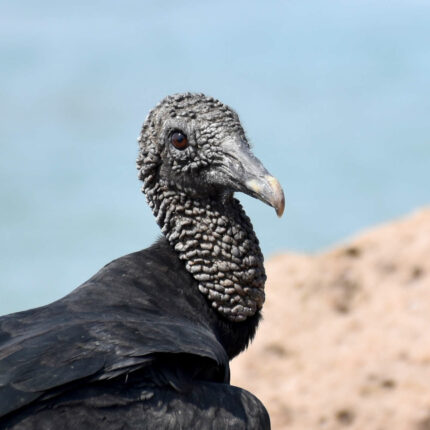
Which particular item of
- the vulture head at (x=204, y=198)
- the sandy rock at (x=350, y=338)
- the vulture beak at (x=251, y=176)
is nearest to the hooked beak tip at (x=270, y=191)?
the vulture beak at (x=251, y=176)

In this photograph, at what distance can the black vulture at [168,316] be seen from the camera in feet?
14.5

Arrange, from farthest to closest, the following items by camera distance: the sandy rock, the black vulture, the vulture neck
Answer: the sandy rock < the vulture neck < the black vulture

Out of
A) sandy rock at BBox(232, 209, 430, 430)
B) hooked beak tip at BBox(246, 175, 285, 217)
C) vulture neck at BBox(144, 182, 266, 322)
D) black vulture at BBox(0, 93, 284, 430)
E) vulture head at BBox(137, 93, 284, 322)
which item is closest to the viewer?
black vulture at BBox(0, 93, 284, 430)

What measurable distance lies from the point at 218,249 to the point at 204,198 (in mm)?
265

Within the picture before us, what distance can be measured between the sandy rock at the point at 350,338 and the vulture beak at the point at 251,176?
4732mm

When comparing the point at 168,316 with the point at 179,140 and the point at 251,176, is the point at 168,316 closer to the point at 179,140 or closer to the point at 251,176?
the point at 251,176

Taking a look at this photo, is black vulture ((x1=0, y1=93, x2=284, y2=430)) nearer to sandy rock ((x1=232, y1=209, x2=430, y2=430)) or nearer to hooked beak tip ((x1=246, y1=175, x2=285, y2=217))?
hooked beak tip ((x1=246, y1=175, x2=285, y2=217))

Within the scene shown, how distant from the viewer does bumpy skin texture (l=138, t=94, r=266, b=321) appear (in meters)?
5.50

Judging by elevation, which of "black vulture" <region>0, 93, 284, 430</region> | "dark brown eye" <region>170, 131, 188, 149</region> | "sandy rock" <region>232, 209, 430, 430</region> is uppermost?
"sandy rock" <region>232, 209, 430, 430</region>

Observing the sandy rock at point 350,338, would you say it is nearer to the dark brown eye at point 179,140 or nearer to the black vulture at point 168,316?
the black vulture at point 168,316

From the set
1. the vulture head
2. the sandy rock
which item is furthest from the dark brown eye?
the sandy rock

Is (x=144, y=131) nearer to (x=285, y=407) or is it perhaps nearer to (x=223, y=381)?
(x=223, y=381)

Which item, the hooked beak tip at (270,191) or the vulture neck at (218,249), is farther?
the vulture neck at (218,249)

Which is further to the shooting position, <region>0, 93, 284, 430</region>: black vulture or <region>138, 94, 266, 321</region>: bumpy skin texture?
<region>138, 94, 266, 321</region>: bumpy skin texture
